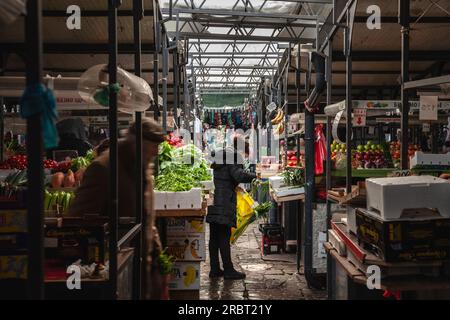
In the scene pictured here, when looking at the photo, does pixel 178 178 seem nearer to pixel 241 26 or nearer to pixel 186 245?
pixel 186 245

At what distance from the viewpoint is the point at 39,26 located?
159 cm

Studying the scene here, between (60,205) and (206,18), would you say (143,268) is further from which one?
(206,18)

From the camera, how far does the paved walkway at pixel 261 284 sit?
6.57 meters

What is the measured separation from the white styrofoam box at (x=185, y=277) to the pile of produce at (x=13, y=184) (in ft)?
6.53

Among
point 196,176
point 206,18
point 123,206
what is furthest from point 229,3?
point 123,206

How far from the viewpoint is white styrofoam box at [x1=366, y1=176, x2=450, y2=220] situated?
310cm

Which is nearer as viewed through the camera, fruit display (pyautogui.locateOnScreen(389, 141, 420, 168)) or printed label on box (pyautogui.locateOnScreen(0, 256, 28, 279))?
printed label on box (pyautogui.locateOnScreen(0, 256, 28, 279))

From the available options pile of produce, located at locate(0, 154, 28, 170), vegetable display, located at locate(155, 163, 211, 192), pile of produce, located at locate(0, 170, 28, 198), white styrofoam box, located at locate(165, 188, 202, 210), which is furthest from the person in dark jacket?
pile of produce, located at locate(0, 170, 28, 198)

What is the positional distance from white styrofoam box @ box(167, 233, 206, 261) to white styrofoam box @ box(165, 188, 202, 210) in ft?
1.81

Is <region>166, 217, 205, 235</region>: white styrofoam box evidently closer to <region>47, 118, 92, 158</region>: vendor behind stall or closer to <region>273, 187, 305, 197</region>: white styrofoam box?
<region>273, 187, 305, 197</region>: white styrofoam box

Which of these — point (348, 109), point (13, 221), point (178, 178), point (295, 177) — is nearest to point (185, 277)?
point (178, 178)

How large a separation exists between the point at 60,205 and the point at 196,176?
2297 millimetres

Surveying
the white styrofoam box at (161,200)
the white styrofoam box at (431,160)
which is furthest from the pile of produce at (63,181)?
the white styrofoam box at (431,160)

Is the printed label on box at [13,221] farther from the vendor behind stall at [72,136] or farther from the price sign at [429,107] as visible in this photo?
the vendor behind stall at [72,136]
